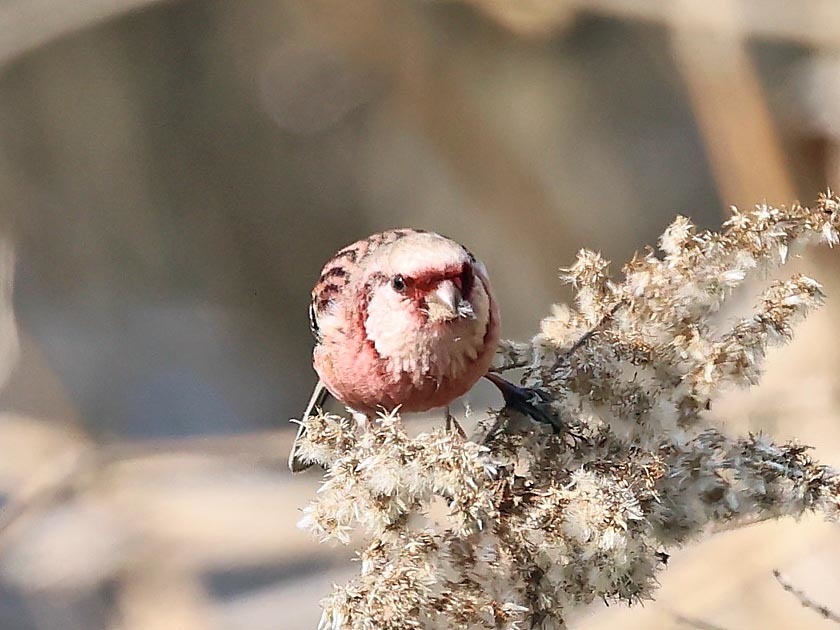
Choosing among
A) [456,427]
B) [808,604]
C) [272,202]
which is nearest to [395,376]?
[456,427]

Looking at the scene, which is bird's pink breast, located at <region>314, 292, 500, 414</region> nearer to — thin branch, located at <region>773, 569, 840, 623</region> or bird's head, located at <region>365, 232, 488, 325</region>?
bird's head, located at <region>365, 232, 488, 325</region>

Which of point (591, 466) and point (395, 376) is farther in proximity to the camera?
point (395, 376)

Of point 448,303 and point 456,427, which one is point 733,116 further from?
point 456,427

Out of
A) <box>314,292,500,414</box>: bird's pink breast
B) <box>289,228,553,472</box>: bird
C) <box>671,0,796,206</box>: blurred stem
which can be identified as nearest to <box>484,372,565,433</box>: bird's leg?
<box>289,228,553,472</box>: bird

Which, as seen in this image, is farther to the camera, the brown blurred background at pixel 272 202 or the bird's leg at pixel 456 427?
the brown blurred background at pixel 272 202

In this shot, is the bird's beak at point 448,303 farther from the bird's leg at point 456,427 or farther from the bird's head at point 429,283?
the bird's leg at point 456,427

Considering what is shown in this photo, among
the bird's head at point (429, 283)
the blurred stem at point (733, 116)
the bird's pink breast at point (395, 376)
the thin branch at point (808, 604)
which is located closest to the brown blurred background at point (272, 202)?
the blurred stem at point (733, 116)

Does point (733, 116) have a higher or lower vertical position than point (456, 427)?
higher
